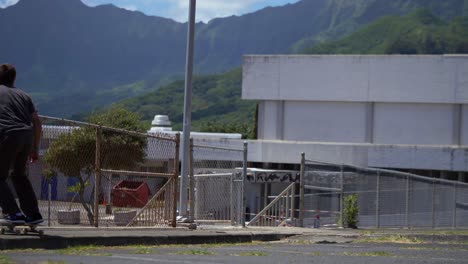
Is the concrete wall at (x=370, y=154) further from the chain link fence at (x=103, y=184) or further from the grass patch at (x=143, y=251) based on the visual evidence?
the grass patch at (x=143, y=251)

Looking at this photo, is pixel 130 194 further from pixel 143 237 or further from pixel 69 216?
pixel 143 237

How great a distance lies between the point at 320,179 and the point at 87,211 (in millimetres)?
10341

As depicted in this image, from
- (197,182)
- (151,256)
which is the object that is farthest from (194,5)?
(151,256)

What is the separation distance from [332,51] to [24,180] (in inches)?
6499

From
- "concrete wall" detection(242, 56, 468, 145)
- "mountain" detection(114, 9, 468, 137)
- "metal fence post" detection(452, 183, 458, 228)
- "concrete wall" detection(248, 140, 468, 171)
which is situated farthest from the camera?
"mountain" detection(114, 9, 468, 137)

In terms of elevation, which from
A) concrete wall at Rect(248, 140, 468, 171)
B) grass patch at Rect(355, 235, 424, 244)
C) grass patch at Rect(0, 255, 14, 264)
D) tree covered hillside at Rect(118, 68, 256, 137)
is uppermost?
tree covered hillside at Rect(118, 68, 256, 137)

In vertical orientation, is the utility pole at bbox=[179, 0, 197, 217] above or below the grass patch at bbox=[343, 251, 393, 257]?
above

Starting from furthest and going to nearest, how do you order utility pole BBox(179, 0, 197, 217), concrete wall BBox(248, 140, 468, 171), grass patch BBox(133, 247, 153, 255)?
concrete wall BBox(248, 140, 468, 171), utility pole BBox(179, 0, 197, 217), grass patch BBox(133, 247, 153, 255)

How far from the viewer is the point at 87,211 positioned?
46.1 ft

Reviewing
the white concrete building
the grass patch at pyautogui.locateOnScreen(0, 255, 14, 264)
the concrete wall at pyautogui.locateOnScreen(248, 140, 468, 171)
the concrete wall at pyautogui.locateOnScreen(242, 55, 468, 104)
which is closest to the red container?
the grass patch at pyautogui.locateOnScreen(0, 255, 14, 264)

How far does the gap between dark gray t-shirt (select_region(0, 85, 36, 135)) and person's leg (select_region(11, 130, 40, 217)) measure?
0.48 ft

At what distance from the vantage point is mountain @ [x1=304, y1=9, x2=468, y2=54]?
157250 mm

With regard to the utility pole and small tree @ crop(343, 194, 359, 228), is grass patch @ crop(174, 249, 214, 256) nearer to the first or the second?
the utility pole

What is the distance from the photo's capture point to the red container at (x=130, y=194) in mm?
14603
